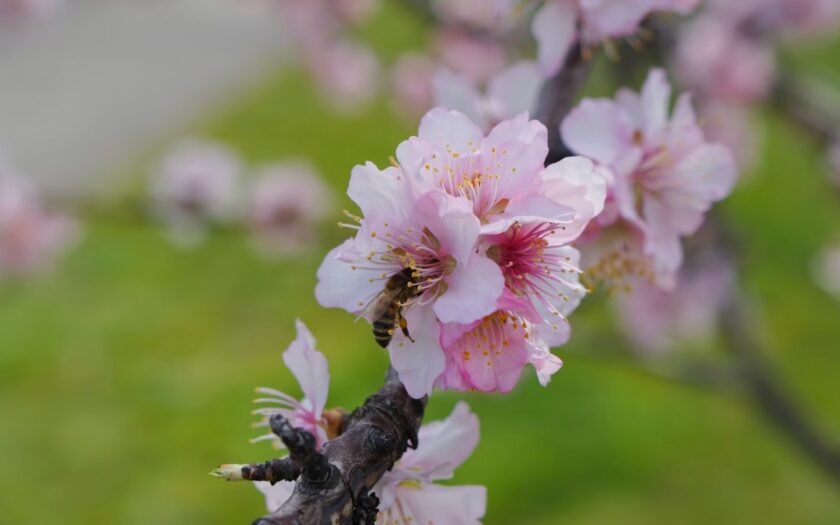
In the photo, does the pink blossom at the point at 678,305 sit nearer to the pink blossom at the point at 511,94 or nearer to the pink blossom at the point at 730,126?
the pink blossom at the point at 730,126

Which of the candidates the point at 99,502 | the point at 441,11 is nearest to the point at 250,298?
the point at 99,502

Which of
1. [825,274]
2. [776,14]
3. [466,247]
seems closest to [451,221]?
[466,247]

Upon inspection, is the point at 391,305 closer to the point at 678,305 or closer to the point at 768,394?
the point at 768,394

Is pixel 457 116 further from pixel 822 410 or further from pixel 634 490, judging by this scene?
pixel 822 410

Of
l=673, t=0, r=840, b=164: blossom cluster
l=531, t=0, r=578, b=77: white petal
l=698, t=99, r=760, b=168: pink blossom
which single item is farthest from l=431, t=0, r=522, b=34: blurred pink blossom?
l=531, t=0, r=578, b=77: white petal

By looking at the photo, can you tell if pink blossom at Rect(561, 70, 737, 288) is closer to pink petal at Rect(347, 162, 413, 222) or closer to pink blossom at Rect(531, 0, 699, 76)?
pink blossom at Rect(531, 0, 699, 76)

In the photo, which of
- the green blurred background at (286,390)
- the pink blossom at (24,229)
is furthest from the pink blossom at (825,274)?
the pink blossom at (24,229)
